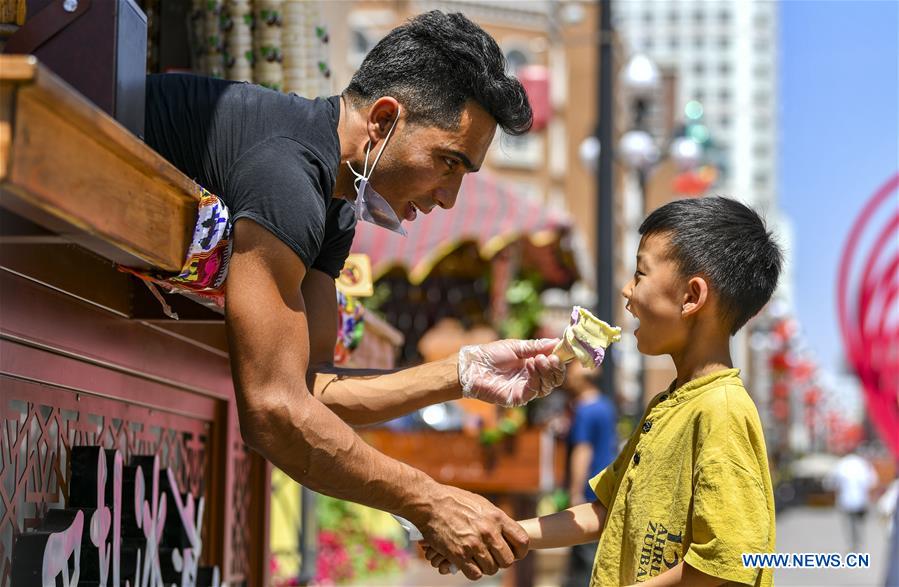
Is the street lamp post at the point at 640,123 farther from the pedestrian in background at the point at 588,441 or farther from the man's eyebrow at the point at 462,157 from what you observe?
the man's eyebrow at the point at 462,157

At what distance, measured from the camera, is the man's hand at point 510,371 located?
3066 mm

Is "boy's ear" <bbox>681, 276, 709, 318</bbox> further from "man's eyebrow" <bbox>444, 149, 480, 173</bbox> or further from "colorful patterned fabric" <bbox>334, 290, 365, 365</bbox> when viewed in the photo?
"colorful patterned fabric" <bbox>334, 290, 365, 365</bbox>

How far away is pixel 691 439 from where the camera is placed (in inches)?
102

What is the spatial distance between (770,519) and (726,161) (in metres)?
121

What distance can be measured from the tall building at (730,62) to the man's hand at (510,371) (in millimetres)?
116906

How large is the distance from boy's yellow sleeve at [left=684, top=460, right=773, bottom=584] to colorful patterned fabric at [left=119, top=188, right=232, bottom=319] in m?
1.06

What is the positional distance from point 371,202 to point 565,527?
0.90 m

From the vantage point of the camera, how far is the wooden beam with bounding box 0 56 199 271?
1570mm

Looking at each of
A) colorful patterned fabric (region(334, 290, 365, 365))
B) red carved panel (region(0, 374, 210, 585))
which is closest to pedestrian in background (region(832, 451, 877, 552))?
colorful patterned fabric (region(334, 290, 365, 365))

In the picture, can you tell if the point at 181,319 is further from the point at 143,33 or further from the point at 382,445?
the point at 382,445

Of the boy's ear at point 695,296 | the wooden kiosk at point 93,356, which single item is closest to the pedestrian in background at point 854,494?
the wooden kiosk at point 93,356

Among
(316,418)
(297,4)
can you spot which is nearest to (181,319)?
(316,418)

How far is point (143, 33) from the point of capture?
234cm

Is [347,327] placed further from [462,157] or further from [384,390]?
[462,157]
